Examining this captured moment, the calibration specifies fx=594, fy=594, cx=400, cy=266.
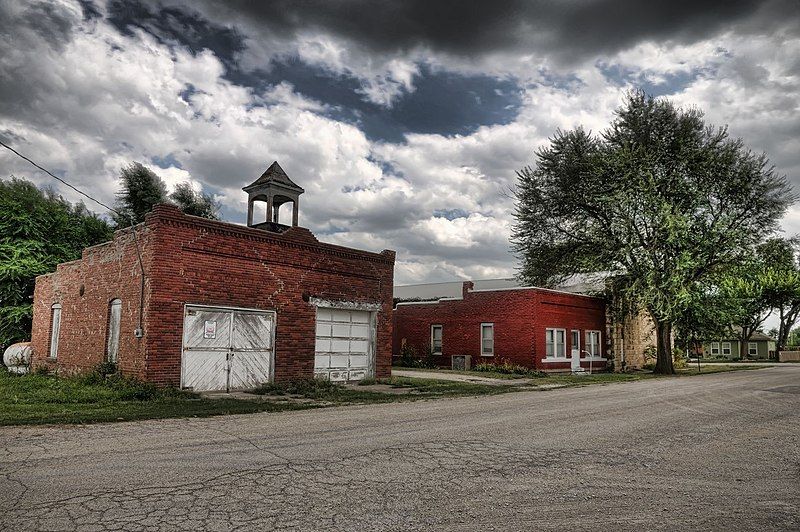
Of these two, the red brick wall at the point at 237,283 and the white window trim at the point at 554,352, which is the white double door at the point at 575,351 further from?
the red brick wall at the point at 237,283

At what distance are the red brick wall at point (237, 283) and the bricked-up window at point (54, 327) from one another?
0.73m

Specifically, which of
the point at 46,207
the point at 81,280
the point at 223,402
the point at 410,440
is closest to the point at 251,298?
the point at 223,402

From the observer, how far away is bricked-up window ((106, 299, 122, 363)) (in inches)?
675

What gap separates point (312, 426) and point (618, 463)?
508 centimetres

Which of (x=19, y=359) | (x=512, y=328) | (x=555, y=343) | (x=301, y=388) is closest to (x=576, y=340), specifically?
(x=555, y=343)

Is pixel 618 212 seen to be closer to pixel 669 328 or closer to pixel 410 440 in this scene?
pixel 669 328

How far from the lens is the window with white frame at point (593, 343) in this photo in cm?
3441

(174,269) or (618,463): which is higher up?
(174,269)

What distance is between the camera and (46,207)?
31250 millimetres

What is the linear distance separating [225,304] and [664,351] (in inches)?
1014

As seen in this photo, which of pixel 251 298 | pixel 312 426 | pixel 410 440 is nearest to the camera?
pixel 410 440

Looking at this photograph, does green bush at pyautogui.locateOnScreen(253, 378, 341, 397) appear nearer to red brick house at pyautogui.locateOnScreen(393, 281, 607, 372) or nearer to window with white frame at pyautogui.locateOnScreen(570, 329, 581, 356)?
red brick house at pyautogui.locateOnScreen(393, 281, 607, 372)

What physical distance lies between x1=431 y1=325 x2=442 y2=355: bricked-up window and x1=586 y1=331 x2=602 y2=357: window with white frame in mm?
8593

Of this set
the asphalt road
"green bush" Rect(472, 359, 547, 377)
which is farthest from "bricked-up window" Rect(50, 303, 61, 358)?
"green bush" Rect(472, 359, 547, 377)
